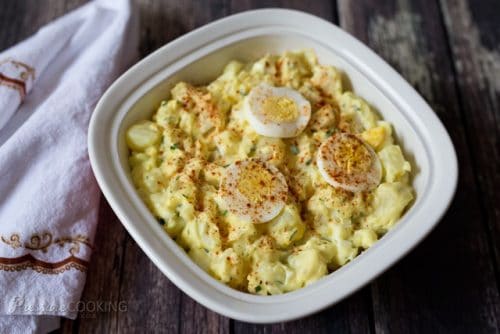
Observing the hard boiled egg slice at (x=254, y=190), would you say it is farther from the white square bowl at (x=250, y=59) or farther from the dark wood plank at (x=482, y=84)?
the dark wood plank at (x=482, y=84)

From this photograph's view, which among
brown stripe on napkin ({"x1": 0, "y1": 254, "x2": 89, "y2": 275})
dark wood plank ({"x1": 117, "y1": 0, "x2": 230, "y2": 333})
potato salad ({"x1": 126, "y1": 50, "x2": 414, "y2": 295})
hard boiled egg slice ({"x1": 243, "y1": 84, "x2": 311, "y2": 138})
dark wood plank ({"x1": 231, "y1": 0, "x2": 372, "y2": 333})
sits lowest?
dark wood plank ({"x1": 231, "y1": 0, "x2": 372, "y2": 333})

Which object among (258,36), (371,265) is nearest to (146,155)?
(258,36)

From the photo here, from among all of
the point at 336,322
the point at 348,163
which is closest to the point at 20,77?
the point at 348,163

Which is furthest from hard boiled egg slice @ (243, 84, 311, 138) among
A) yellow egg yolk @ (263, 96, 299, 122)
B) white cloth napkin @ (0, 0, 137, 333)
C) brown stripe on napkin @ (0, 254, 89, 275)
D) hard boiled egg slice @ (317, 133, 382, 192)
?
brown stripe on napkin @ (0, 254, 89, 275)

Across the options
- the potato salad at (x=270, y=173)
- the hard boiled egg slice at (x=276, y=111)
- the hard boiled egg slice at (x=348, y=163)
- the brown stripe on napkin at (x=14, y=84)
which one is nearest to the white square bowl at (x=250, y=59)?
the potato salad at (x=270, y=173)

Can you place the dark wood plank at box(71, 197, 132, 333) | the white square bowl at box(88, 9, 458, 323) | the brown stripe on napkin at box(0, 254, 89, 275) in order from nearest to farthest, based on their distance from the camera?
the white square bowl at box(88, 9, 458, 323) < the brown stripe on napkin at box(0, 254, 89, 275) < the dark wood plank at box(71, 197, 132, 333)

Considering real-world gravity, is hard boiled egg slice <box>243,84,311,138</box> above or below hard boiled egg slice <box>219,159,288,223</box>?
above

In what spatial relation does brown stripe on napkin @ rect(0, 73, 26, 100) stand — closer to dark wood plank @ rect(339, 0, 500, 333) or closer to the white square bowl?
the white square bowl

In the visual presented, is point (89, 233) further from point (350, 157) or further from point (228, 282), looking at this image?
point (350, 157)
